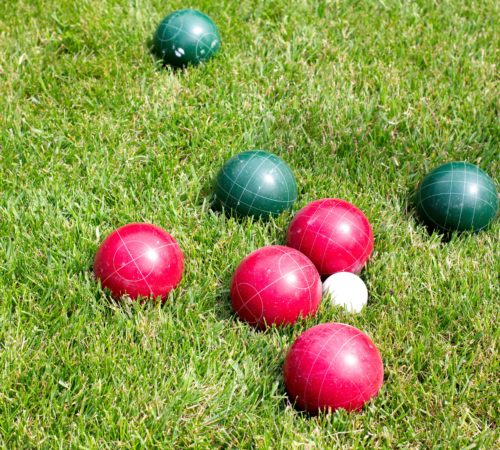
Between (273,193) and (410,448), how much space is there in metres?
1.52

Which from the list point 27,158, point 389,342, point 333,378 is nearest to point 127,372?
point 333,378

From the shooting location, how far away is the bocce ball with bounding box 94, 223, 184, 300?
3465 mm

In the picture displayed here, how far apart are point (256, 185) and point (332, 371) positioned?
4.18 ft

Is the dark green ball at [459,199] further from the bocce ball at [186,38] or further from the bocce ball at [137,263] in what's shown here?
the bocce ball at [186,38]

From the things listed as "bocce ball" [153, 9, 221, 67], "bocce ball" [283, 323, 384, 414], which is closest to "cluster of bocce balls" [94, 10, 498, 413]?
"bocce ball" [283, 323, 384, 414]

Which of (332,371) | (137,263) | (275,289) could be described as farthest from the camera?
(137,263)

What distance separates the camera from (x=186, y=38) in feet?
16.5

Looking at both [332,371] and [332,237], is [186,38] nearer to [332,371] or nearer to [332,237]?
[332,237]

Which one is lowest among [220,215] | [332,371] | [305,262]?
[220,215]

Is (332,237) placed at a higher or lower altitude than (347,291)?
higher

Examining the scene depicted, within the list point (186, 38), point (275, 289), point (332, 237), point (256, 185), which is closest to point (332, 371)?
point (275, 289)

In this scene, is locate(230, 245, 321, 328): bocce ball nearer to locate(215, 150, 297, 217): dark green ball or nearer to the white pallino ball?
the white pallino ball

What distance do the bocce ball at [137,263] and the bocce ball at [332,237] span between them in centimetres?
65

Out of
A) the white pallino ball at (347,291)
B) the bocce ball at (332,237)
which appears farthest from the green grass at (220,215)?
the bocce ball at (332,237)
